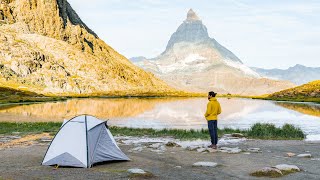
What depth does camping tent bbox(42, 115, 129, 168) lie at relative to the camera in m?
20.1

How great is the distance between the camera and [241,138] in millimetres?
33406

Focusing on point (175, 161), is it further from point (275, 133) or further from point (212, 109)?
point (275, 133)

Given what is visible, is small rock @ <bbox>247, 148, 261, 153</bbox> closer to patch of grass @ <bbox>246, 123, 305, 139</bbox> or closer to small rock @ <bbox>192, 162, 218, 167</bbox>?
small rock @ <bbox>192, 162, 218, 167</bbox>

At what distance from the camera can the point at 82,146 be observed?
2050 cm

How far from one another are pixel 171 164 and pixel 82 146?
4.36 metres

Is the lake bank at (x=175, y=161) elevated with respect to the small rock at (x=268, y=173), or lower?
lower

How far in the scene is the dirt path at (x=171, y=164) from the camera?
17.6 meters

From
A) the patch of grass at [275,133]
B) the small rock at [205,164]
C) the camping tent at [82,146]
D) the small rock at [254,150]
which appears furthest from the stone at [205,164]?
the patch of grass at [275,133]

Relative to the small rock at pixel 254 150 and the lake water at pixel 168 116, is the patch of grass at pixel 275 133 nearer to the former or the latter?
the lake water at pixel 168 116

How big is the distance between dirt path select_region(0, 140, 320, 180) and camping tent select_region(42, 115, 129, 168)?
21.6 inches

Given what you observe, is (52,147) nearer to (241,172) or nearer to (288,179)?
(241,172)

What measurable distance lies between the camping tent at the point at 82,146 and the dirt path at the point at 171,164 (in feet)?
1.80

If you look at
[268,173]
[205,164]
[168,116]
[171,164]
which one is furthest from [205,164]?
[168,116]

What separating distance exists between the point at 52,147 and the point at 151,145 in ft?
25.9
